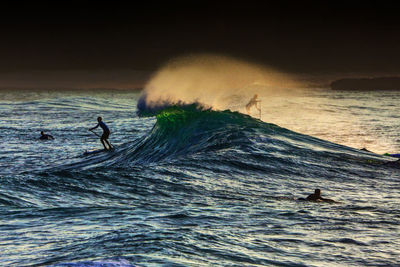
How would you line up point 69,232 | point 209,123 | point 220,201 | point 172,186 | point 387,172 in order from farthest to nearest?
1. point 209,123
2. point 387,172
3. point 172,186
4. point 220,201
5. point 69,232

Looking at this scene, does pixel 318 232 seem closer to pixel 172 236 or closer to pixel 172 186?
pixel 172 236

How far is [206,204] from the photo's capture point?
1209 centimetres

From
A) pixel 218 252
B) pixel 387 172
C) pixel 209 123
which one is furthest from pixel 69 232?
pixel 209 123

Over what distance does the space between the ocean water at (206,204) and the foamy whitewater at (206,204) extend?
0.03 m

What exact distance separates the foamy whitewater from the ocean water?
0.03 meters

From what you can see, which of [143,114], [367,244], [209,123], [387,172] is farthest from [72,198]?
[143,114]

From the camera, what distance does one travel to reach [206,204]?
12094mm

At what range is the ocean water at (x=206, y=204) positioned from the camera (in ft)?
27.3

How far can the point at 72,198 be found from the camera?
1259cm

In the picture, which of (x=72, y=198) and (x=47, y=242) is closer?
(x=47, y=242)

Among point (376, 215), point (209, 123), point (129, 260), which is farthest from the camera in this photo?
point (209, 123)

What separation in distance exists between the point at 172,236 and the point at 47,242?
2.11 metres

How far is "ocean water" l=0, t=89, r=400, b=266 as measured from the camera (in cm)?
832

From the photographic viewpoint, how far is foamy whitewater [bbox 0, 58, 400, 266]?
8.33m
